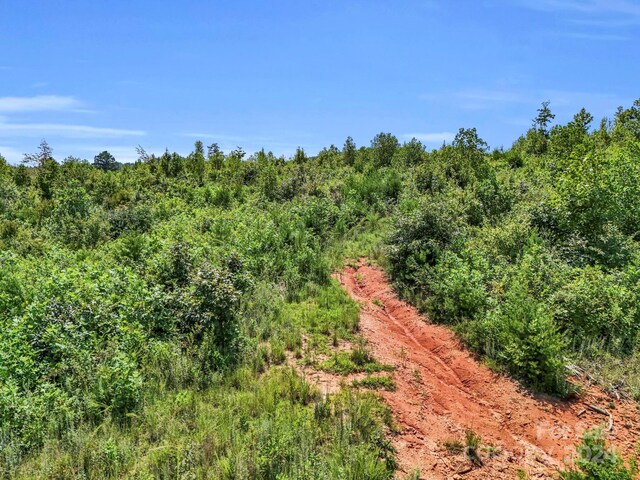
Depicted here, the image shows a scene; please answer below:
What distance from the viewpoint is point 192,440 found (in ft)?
14.3

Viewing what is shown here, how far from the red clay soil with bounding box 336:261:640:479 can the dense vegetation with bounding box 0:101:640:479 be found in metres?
0.32

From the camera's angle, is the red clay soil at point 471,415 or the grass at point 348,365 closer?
the red clay soil at point 471,415

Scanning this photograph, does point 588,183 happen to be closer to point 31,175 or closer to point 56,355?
point 56,355

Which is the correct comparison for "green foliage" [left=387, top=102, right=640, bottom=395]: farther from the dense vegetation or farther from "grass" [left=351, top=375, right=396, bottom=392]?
"grass" [left=351, top=375, right=396, bottom=392]

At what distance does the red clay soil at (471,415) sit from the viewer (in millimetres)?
4770

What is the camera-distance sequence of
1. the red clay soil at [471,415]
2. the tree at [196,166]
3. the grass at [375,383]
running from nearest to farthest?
the red clay soil at [471,415] → the grass at [375,383] → the tree at [196,166]

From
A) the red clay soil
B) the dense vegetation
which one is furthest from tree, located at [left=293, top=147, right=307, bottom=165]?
the red clay soil

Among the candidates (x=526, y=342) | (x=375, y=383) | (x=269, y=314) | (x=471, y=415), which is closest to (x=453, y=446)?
(x=471, y=415)

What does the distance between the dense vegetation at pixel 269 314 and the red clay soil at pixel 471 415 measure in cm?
32

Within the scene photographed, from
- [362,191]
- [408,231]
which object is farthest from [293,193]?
[408,231]

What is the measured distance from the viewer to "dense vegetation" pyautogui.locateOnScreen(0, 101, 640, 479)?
4375mm

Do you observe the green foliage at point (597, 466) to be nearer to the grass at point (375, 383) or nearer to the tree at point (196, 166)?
the grass at point (375, 383)

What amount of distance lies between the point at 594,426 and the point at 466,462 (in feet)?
7.17

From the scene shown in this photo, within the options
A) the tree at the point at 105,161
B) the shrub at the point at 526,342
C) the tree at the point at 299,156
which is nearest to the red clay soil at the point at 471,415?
the shrub at the point at 526,342
